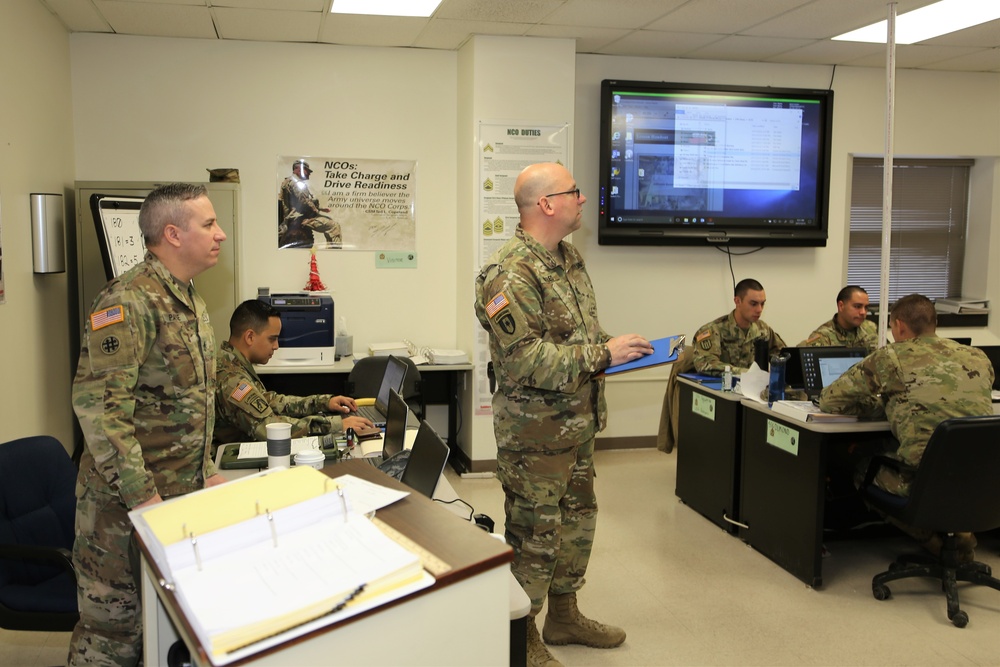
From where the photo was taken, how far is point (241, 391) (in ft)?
10.4

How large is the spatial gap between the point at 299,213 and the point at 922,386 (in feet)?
12.8

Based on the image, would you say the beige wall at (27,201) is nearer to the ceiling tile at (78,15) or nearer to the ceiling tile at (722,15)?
the ceiling tile at (78,15)

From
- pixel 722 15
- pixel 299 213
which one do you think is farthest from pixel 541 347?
pixel 299 213

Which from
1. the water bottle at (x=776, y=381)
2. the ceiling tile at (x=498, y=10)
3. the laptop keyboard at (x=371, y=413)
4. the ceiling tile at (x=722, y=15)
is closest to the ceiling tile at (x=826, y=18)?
the ceiling tile at (x=722, y=15)

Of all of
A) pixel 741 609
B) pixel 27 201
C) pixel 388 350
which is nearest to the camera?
pixel 741 609

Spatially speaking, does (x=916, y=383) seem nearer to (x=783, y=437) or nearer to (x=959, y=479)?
(x=959, y=479)

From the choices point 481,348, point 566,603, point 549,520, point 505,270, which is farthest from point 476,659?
point 481,348

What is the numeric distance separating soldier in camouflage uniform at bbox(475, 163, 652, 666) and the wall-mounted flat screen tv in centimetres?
298

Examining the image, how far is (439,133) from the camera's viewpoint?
18.3ft

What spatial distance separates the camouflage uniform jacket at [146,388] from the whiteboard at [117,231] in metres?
2.39

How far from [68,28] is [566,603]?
4523 millimetres

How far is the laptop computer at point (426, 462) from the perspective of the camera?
2.05 metres

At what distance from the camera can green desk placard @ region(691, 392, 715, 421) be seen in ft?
14.4

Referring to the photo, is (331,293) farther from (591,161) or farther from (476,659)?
(476,659)
